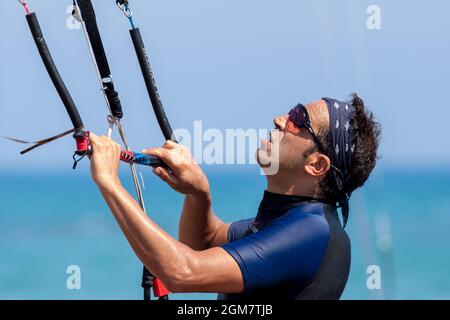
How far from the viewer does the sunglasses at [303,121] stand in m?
3.09

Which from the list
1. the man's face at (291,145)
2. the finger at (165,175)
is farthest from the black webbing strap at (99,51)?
the man's face at (291,145)

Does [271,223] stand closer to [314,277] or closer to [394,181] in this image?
[314,277]

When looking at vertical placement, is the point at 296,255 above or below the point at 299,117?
below

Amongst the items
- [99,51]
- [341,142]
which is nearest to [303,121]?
[341,142]

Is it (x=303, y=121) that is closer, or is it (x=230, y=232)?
(x=303, y=121)

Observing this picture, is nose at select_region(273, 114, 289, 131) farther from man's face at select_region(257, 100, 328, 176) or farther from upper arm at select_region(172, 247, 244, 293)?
upper arm at select_region(172, 247, 244, 293)

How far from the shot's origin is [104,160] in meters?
2.69

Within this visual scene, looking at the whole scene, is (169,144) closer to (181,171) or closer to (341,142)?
(181,171)

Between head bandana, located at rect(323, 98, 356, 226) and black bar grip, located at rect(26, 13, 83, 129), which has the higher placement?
black bar grip, located at rect(26, 13, 83, 129)

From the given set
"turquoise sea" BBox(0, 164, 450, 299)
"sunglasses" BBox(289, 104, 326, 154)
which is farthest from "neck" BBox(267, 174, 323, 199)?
"turquoise sea" BBox(0, 164, 450, 299)

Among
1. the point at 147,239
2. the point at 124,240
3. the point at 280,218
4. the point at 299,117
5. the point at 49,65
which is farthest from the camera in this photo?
the point at 124,240

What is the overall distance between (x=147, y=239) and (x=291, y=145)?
68cm

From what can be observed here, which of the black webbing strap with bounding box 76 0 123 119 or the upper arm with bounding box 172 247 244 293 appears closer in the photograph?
the upper arm with bounding box 172 247 244 293

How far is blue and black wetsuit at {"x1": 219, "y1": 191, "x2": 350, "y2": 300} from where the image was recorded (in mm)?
2781
